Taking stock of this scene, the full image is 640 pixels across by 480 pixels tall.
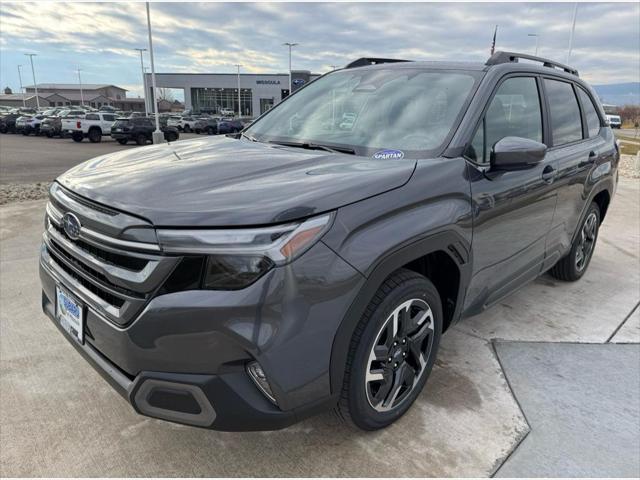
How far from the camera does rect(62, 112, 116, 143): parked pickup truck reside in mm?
27344

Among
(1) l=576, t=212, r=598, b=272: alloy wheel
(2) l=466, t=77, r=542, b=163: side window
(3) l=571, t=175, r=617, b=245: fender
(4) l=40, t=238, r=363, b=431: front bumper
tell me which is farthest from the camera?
(1) l=576, t=212, r=598, b=272: alloy wheel

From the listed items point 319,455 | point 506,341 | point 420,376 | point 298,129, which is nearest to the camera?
point 319,455

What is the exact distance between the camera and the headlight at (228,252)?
1720 millimetres

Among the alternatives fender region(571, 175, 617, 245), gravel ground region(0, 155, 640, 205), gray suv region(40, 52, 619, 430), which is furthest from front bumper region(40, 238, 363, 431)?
gravel ground region(0, 155, 640, 205)

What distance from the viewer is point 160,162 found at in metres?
2.44

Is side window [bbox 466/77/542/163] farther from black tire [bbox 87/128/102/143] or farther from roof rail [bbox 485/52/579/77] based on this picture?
black tire [bbox 87/128/102/143]

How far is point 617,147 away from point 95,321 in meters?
4.88

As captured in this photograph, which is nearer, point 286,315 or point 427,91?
point 286,315

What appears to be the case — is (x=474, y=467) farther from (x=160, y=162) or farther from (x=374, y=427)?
(x=160, y=162)

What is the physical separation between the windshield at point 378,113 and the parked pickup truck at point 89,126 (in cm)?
2776

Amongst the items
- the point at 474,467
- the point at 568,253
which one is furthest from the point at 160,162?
the point at 568,253

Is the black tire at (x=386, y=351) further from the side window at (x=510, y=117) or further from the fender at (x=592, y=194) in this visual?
the fender at (x=592, y=194)

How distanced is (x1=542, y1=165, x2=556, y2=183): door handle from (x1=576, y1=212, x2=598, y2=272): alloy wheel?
1.33m

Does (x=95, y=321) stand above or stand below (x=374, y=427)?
above
